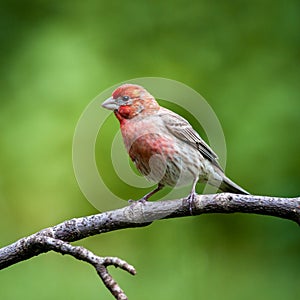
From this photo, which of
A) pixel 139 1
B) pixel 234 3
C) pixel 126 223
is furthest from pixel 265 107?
pixel 126 223

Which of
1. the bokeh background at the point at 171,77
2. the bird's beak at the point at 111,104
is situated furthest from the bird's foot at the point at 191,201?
the bokeh background at the point at 171,77

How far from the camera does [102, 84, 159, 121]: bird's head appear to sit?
272 cm

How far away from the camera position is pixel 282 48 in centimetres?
407

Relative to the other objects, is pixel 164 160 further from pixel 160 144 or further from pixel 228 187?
pixel 228 187

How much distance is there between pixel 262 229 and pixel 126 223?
1574 millimetres

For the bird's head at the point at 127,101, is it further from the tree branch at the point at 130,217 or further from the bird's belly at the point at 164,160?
the tree branch at the point at 130,217

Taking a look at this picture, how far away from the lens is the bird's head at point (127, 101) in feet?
8.92

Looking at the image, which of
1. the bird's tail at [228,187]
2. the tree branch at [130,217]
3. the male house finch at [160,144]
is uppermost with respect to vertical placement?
the male house finch at [160,144]

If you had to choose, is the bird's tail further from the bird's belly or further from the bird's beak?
the bird's beak

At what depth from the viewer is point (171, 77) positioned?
152 inches

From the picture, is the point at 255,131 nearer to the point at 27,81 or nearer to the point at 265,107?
the point at 265,107

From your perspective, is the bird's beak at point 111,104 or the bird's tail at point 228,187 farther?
the bird's tail at point 228,187

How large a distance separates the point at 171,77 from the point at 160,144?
1.08 meters

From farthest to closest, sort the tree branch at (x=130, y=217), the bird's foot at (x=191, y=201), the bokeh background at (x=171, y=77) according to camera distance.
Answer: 1. the bokeh background at (x=171, y=77)
2. the bird's foot at (x=191, y=201)
3. the tree branch at (x=130, y=217)
